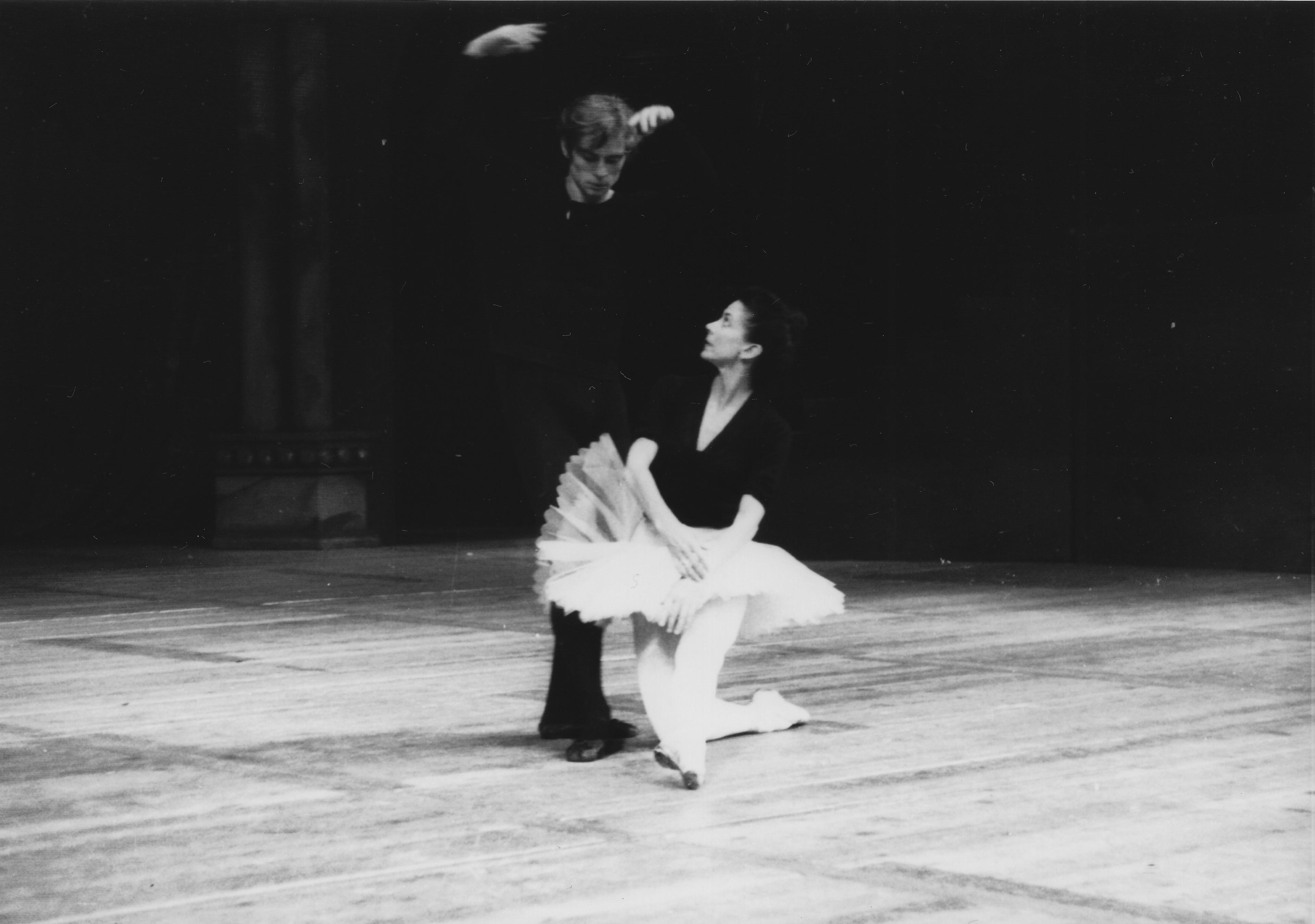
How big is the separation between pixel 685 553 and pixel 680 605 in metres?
0.16

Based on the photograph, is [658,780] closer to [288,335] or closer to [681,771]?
[681,771]

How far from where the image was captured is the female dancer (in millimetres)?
5777

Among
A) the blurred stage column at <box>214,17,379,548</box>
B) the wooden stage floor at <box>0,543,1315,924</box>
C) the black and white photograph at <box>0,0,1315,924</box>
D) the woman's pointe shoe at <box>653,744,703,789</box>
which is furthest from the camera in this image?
the blurred stage column at <box>214,17,379,548</box>

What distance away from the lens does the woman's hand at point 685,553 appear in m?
5.78

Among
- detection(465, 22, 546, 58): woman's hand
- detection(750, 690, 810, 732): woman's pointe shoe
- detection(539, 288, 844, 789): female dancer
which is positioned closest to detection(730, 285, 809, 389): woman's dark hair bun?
detection(539, 288, 844, 789): female dancer

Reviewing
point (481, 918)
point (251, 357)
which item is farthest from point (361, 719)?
point (251, 357)

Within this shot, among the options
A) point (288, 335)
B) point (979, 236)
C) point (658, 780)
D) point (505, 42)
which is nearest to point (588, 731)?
point (658, 780)

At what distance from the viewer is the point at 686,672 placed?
5730 millimetres

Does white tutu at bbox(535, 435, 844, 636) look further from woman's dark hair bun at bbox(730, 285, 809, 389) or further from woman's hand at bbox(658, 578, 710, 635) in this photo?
woman's dark hair bun at bbox(730, 285, 809, 389)

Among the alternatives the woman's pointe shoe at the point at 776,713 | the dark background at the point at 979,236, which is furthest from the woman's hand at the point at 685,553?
the dark background at the point at 979,236

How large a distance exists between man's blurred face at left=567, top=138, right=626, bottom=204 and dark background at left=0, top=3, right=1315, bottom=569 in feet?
22.2

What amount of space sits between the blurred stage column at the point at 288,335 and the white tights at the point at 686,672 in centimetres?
1014

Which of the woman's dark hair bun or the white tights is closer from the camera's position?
the white tights

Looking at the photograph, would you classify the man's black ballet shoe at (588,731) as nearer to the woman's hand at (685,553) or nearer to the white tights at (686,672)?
the white tights at (686,672)
